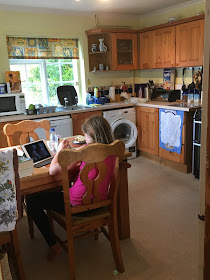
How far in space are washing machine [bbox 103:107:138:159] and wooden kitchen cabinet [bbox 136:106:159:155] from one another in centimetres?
11

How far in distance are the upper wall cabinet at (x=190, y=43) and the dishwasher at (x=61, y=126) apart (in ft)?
6.09

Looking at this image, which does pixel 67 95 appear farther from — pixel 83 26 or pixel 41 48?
pixel 83 26

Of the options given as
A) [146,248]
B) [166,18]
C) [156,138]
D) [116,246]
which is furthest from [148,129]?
[116,246]

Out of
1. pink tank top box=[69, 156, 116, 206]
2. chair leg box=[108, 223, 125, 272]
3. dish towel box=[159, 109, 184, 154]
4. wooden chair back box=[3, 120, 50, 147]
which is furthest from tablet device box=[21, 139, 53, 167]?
dish towel box=[159, 109, 184, 154]

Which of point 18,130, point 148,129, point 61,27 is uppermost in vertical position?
point 61,27

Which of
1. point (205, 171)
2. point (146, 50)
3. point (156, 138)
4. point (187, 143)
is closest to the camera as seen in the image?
point (205, 171)

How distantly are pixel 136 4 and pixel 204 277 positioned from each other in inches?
165

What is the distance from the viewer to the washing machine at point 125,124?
445cm

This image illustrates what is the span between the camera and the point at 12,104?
3.98m

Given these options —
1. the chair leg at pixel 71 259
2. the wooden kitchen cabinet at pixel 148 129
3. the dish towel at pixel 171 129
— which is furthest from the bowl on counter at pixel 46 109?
the chair leg at pixel 71 259

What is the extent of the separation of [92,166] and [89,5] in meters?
3.18

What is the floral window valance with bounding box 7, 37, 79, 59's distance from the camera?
13.7 ft

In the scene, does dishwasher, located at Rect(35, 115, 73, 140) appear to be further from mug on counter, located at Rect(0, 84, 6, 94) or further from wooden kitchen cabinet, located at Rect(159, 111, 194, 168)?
wooden kitchen cabinet, located at Rect(159, 111, 194, 168)

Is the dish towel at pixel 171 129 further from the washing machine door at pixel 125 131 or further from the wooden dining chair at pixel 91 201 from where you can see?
the wooden dining chair at pixel 91 201
